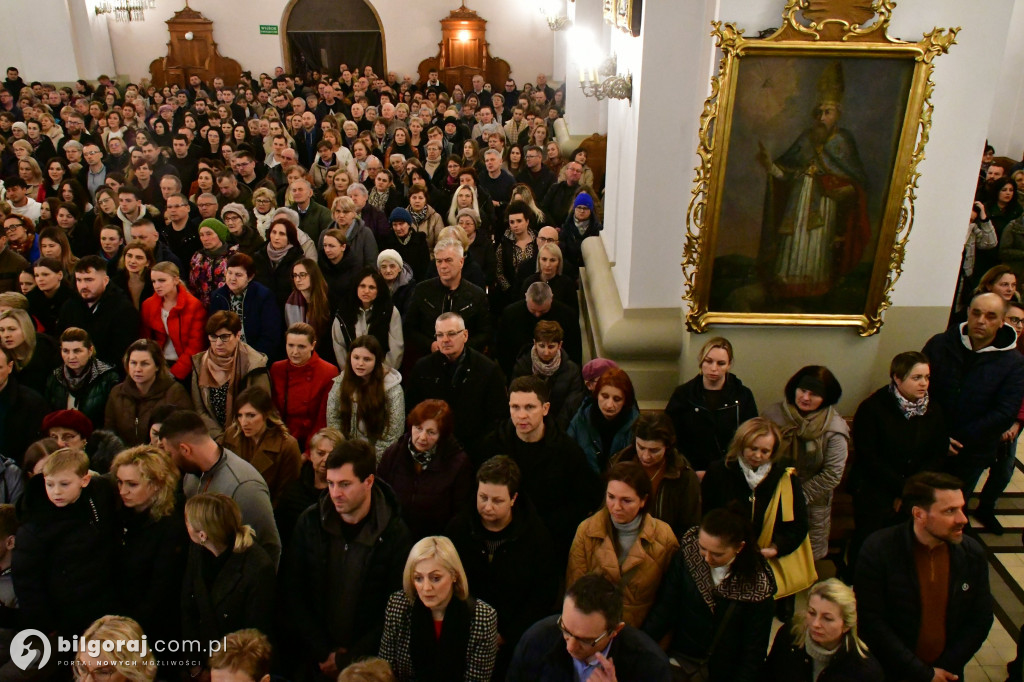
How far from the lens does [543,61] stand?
72.0ft

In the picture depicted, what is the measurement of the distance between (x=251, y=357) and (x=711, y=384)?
2.69 meters

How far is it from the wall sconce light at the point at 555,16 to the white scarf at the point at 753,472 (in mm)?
13422

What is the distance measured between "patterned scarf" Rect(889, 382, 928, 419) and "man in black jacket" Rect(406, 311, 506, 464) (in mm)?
2225

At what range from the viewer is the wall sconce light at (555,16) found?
15.8 m

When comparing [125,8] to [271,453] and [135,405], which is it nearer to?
[135,405]

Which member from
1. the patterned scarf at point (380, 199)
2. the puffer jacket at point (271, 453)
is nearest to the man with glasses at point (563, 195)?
the patterned scarf at point (380, 199)

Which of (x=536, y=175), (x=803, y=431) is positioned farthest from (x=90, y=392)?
(x=536, y=175)

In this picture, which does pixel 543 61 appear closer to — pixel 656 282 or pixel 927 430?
pixel 656 282

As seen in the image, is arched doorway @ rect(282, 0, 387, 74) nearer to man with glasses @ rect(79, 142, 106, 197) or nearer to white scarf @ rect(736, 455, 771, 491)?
man with glasses @ rect(79, 142, 106, 197)

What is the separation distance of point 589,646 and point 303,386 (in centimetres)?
258

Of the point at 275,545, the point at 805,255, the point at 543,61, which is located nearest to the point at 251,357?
the point at 275,545

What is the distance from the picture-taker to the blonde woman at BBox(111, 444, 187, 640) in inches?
133

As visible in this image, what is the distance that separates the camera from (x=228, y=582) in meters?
3.22

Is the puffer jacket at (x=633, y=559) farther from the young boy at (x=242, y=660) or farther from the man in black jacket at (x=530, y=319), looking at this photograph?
the man in black jacket at (x=530, y=319)
